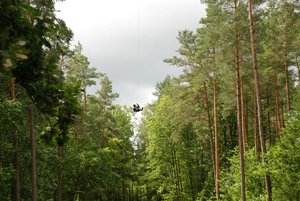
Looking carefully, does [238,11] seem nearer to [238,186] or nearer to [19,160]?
[238,186]

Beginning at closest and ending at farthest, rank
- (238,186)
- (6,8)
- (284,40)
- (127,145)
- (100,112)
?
1. (6,8)
2. (238,186)
3. (284,40)
4. (100,112)
5. (127,145)

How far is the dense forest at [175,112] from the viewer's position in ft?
11.9

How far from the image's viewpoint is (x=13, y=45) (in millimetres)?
2662

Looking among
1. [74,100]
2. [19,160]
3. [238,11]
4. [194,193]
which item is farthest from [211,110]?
[74,100]

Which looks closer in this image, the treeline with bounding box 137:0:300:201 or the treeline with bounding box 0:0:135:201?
the treeline with bounding box 0:0:135:201

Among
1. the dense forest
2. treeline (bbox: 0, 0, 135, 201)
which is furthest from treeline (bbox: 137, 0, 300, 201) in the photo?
treeline (bbox: 0, 0, 135, 201)

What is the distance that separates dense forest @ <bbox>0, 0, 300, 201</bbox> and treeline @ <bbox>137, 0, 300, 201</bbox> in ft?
0.23

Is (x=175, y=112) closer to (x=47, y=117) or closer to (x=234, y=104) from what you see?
(x=234, y=104)

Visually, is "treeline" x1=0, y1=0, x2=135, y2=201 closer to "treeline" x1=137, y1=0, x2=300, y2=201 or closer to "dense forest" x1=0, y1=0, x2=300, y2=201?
"dense forest" x1=0, y1=0, x2=300, y2=201

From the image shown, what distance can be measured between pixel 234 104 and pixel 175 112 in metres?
4.85

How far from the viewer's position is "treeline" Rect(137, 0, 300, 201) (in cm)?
1925

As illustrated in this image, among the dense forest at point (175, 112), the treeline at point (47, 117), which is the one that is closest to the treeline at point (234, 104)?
the dense forest at point (175, 112)

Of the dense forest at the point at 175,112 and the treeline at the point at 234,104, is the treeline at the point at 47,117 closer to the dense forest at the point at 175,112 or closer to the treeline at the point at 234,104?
the dense forest at the point at 175,112

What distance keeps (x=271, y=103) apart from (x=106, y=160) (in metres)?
14.6
